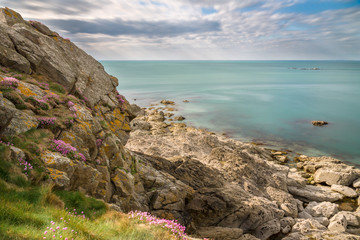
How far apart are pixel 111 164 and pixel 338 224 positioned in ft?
62.1

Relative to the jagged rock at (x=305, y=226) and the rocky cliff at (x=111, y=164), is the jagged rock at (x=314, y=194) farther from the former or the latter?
the jagged rock at (x=305, y=226)

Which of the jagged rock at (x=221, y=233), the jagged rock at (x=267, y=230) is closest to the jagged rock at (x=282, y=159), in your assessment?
the jagged rock at (x=267, y=230)

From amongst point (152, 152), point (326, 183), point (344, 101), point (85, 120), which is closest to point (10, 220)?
point (85, 120)

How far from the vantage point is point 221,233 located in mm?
13766

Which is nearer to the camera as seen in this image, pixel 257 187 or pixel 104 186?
pixel 104 186

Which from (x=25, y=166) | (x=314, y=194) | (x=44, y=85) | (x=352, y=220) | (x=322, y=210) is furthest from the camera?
(x=314, y=194)

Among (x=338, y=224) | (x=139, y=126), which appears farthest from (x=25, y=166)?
(x=139, y=126)

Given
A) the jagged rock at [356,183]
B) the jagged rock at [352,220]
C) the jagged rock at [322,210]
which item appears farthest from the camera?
the jagged rock at [356,183]

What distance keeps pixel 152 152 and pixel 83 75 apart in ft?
42.2

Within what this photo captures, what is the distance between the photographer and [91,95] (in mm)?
18156

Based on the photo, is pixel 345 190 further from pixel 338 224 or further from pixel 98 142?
pixel 98 142

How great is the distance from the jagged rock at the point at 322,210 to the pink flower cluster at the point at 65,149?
21.1m

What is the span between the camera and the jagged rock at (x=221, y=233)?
44.3 feet

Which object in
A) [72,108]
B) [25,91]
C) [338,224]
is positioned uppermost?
[25,91]
